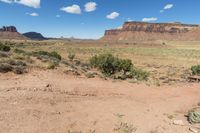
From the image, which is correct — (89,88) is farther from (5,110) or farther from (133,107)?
(5,110)

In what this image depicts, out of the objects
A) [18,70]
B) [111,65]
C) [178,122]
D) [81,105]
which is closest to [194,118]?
[178,122]

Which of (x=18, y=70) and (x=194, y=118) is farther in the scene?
(x=18, y=70)

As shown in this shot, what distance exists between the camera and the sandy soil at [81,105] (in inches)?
332

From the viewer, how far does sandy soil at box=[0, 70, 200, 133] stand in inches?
332

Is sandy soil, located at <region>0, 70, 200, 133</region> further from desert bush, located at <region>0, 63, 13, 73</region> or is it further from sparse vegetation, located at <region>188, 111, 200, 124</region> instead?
desert bush, located at <region>0, 63, 13, 73</region>

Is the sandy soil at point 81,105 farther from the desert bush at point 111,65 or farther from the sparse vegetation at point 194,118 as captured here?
the desert bush at point 111,65

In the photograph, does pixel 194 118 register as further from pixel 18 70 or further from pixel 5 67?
pixel 5 67

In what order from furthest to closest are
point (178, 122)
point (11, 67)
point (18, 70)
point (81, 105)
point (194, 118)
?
point (11, 67) → point (18, 70) → point (81, 105) → point (194, 118) → point (178, 122)

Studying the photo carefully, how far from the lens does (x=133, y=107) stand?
1151 cm

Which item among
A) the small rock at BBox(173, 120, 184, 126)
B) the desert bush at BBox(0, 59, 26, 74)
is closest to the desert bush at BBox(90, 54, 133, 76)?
the desert bush at BBox(0, 59, 26, 74)

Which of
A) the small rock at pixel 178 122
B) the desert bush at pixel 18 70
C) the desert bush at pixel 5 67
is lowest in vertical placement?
the small rock at pixel 178 122

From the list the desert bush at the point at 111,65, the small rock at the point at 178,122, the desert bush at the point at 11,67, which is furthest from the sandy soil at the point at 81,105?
the desert bush at the point at 111,65

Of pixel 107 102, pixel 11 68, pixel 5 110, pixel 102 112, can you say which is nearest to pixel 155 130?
pixel 102 112

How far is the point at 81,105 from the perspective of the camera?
1071 cm
